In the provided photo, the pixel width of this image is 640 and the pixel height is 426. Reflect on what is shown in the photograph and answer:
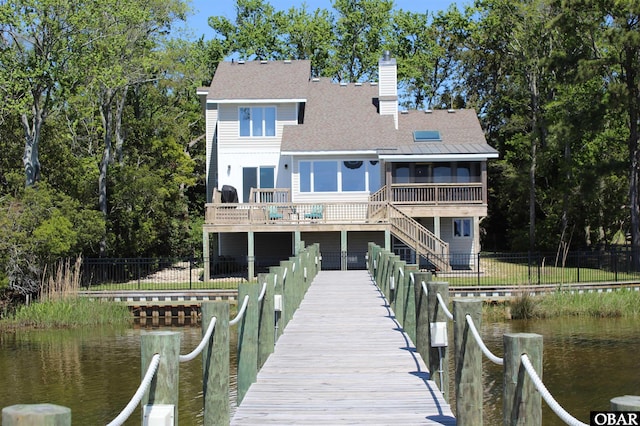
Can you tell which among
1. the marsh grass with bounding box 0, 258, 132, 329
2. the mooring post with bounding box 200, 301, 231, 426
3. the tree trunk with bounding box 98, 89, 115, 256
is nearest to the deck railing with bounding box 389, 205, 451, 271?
the marsh grass with bounding box 0, 258, 132, 329

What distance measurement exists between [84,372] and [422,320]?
36.4 ft

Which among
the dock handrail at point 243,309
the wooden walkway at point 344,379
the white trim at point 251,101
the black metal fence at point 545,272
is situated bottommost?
the wooden walkway at point 344,379

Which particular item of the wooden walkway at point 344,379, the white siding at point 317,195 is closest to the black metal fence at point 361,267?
the white siding at point 317,195

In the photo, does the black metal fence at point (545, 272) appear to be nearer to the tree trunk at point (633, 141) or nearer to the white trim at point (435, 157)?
the tree trunk at point (633, 141)

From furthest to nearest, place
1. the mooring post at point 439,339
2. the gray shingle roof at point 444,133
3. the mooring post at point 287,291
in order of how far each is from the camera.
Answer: the gray shingle roof at point 444,133
the mooring post at point 287,291
the mooring post at point 439,339

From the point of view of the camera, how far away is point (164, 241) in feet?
148

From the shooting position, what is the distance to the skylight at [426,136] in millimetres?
38375

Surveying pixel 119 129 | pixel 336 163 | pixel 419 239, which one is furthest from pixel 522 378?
pixel 119 129

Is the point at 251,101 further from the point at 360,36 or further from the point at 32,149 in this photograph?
the point at 360,36

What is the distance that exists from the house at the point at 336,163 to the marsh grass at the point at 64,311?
18.3 feet

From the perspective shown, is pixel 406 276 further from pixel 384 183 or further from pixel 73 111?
pixel 73 111

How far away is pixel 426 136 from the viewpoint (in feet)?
127

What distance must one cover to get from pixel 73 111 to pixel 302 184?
11.4 m

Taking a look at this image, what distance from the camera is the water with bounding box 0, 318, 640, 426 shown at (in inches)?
640
